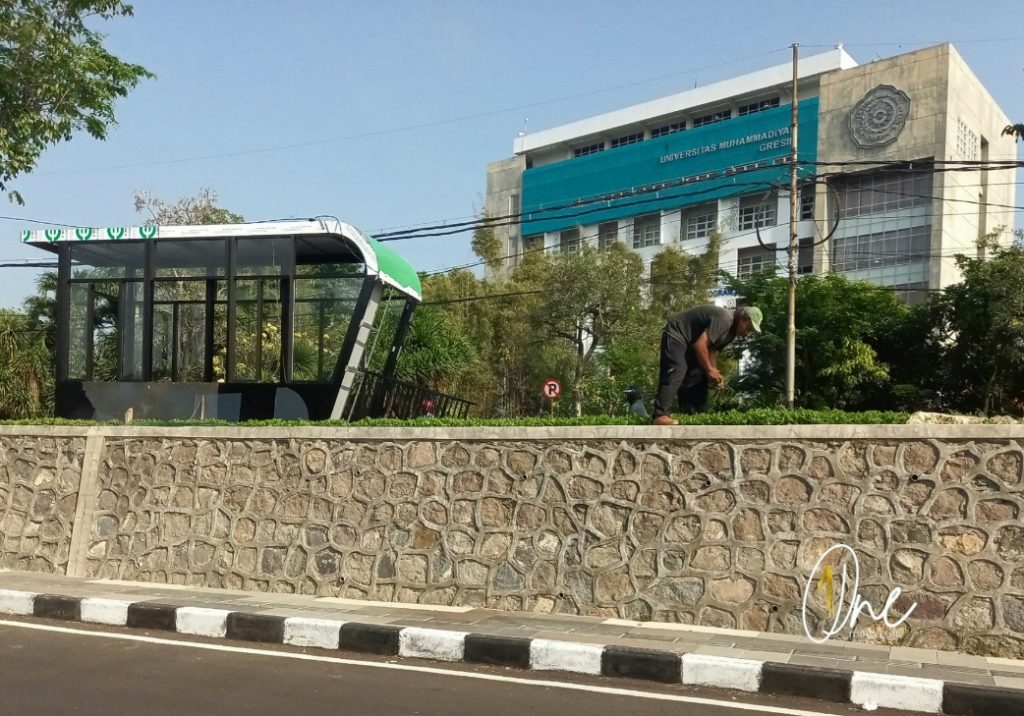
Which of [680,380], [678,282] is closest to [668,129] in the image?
[678,282]

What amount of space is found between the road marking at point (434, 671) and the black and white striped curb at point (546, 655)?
27 centimetres

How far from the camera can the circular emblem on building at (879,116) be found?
45281mm

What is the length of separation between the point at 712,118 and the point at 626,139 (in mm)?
6631

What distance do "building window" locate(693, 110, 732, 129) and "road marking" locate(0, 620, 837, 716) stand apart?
5114cm

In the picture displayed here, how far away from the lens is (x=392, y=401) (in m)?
12.3

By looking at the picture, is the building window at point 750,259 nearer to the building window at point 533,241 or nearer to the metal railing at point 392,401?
the building window at point 533,241

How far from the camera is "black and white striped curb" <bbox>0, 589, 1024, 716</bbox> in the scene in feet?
17.5

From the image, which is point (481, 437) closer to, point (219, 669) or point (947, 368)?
point (219, 669)

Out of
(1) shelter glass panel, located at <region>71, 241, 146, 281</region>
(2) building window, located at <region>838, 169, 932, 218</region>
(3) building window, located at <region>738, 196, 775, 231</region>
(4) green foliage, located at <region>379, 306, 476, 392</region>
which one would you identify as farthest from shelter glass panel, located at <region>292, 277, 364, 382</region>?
(3) building window, located at <region>738, 196, 775, 231</region>

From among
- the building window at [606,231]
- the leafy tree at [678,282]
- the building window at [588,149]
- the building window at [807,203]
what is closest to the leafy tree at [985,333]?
the leafy tree at [678,282]

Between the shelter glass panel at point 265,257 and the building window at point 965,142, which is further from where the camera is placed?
the building window at point 965,142

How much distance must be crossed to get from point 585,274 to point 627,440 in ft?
63.4

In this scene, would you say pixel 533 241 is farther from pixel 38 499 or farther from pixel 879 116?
pixel 38 499

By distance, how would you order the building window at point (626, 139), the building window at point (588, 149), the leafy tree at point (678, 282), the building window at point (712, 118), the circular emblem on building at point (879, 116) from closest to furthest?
1. the leafy tree at point (678, 282)
2. the circular emblem on building at point (879, 116)
3. the building window at point (712, 118)
4. the building window at point (626, 139)
5. the building window at point (588, 149)
